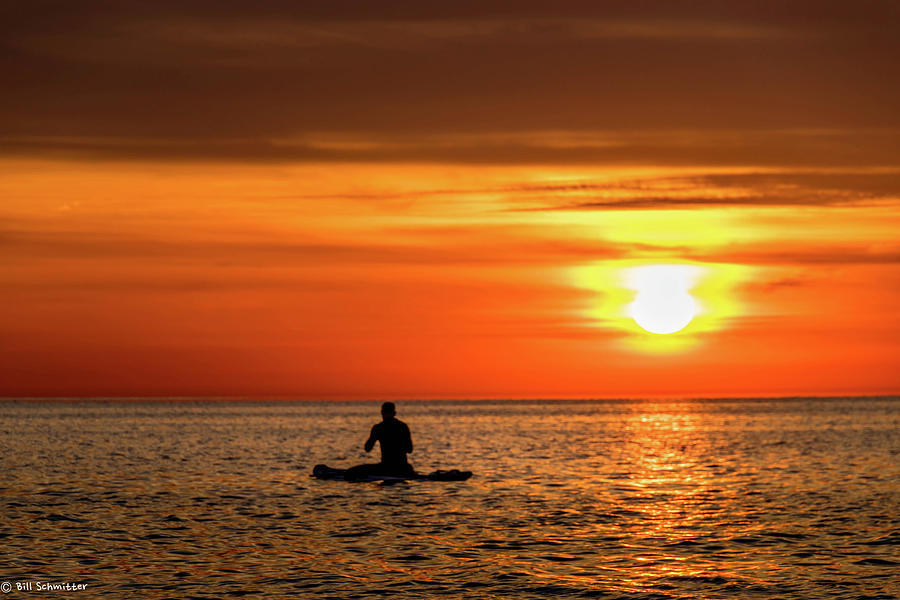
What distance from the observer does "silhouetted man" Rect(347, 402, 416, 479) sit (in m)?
44.5

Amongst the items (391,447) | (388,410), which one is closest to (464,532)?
(388,410)

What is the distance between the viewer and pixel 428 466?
65.7m

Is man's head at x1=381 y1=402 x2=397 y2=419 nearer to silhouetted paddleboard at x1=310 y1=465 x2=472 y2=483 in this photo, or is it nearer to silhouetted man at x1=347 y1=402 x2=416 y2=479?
silhouetted man at x1=347 y1=402 x2=416 y2=479

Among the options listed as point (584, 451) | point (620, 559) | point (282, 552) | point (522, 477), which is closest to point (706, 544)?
point (620, 559)

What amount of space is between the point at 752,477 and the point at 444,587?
3319 centimetres

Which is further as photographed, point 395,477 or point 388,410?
point 395,477

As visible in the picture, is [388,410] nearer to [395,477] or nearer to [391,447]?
[391,447]

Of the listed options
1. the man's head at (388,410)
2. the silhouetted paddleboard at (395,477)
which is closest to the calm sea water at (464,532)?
the silhouetted paddleboard at (395,477)

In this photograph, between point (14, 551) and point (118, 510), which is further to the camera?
point (118, 510)

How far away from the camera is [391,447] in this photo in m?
45.8

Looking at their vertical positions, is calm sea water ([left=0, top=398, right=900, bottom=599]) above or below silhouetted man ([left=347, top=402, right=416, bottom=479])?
below

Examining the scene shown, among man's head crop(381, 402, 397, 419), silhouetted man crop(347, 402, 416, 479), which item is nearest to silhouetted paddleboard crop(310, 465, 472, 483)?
silhouetted man crop(347, 402, 416, 479)

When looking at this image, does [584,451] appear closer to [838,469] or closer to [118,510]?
[838,469]

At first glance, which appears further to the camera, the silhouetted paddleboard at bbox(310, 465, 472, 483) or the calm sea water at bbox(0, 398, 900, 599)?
the silhouetted paddleboard at bbox(310, 465, 472, 483)
